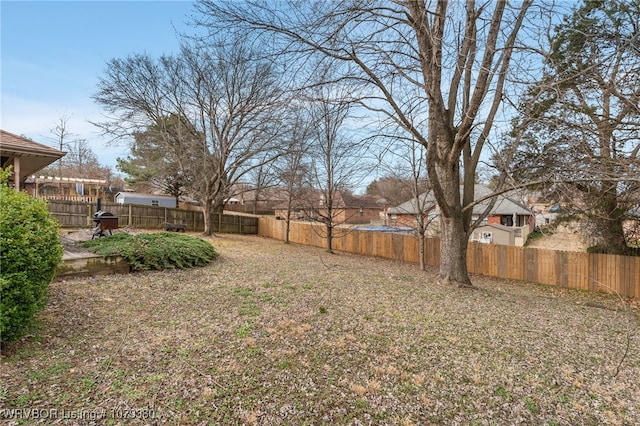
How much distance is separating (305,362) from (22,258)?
9.16ft

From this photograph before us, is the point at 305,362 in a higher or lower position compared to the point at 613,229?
lower

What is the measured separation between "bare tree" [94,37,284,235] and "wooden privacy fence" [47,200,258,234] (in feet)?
12.6

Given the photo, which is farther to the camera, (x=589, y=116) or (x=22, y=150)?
(x=22, y=150)

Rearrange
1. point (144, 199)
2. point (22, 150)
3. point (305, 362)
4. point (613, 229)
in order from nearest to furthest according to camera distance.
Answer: point (305, 362), point (22, 150), point (613, 229), point (144, 199)

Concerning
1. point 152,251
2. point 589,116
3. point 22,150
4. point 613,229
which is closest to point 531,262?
point 613,229

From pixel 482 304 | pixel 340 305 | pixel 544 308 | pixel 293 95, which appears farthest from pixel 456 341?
pixel 293 95

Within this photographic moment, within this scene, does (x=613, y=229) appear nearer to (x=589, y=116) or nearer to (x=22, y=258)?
(x=589, y=116)

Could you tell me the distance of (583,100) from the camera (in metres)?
6.35

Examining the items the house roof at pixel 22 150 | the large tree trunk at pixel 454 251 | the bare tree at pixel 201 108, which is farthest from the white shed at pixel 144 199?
the large tree trunk at pixel 454 251

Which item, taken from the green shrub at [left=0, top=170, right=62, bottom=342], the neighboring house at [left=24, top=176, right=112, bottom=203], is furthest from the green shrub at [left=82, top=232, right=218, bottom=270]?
the neighboring house at [left=24, top=176, right=112, bottom=203]

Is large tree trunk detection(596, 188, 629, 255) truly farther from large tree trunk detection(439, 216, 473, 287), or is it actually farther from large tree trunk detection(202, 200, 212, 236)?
large tree trunk detection(202, 200, 212, 236)

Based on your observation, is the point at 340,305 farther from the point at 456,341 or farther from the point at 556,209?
the point at 556,209

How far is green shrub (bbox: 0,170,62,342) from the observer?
2590 millimetres

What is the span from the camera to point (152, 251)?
20.9 ft
